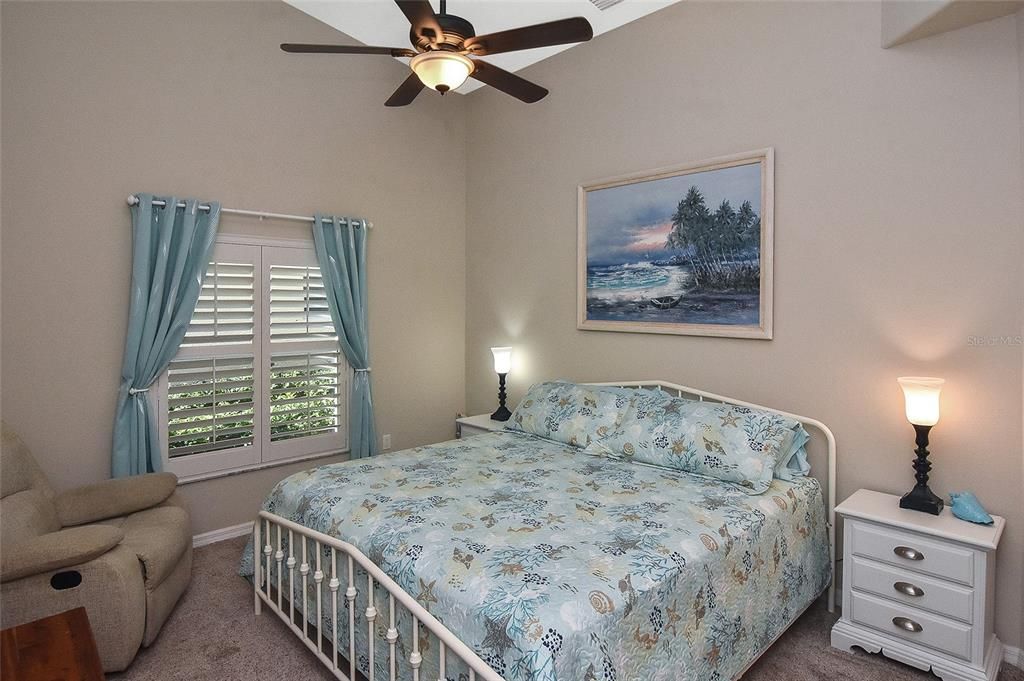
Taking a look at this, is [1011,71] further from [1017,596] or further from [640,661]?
[640,661]

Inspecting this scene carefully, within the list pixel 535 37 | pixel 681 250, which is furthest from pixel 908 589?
pixel 535 37

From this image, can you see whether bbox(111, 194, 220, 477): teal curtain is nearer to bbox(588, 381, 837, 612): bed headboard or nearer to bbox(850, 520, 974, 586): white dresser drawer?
bbox(588, 381, 837, 612): bed headboard

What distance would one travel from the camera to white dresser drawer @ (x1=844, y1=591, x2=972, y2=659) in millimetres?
2162

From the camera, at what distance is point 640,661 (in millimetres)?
1636

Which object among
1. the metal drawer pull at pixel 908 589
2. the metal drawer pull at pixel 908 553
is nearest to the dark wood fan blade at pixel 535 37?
the metal drawer pull at pixel 908 553

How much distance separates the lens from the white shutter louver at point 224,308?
345 centimetres

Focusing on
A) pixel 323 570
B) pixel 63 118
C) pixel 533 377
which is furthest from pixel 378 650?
pixel 63 118

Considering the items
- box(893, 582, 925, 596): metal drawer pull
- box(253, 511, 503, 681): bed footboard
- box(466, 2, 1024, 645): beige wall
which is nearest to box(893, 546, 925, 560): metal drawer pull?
box(893, 582, 925, 596): metal drawer pull

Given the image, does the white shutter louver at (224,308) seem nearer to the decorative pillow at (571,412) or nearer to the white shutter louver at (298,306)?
the white shutter louver at (298,306)

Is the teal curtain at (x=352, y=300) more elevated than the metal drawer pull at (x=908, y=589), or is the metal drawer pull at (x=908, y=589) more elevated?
the teal curtain at (x=352, y=300)

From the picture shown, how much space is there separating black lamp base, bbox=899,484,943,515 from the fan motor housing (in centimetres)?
263

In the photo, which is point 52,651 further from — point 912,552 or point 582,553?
point 912,552

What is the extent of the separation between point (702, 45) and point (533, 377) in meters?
2.47

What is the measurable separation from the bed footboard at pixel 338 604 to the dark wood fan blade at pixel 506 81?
1924 mm
